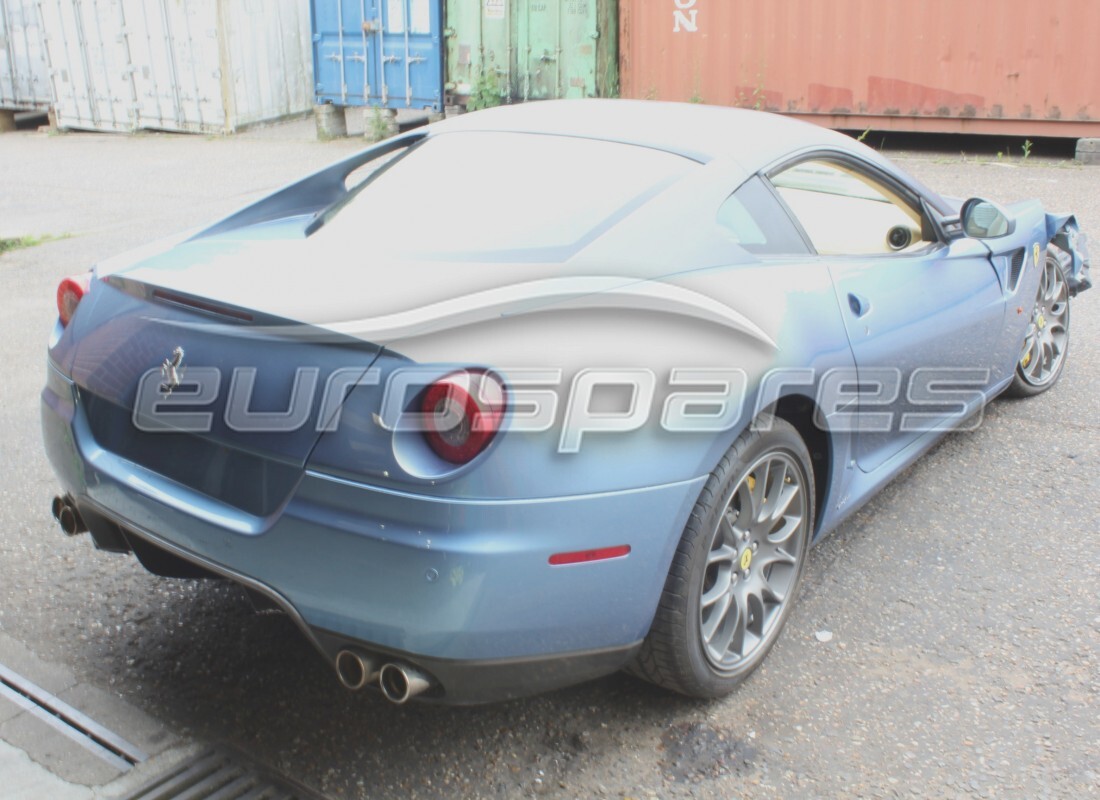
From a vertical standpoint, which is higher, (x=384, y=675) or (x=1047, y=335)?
(x=384, y=675)

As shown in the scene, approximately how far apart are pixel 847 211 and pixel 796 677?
1.57 m

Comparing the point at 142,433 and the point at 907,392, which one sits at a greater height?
the point at 142,433

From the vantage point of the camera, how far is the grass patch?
8617 millimetres

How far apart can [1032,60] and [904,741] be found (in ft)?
33.7

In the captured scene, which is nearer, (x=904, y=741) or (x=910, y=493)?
(x=904, y=741)

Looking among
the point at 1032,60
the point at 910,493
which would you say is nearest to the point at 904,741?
the point at 910,493

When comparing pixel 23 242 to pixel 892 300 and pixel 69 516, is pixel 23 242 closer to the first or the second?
pixel 69 516

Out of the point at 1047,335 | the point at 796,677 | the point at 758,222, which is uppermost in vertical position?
the point at 758,222

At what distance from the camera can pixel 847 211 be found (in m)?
3.72

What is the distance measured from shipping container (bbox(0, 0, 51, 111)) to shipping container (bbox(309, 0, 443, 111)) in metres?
5.25

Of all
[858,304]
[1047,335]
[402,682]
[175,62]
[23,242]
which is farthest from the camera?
[175,62]

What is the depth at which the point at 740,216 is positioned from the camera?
3.07 m

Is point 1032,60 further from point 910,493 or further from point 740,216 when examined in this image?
point 740,216

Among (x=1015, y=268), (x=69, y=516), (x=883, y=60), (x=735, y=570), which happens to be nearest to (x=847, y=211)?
(x=1015, y=268)
